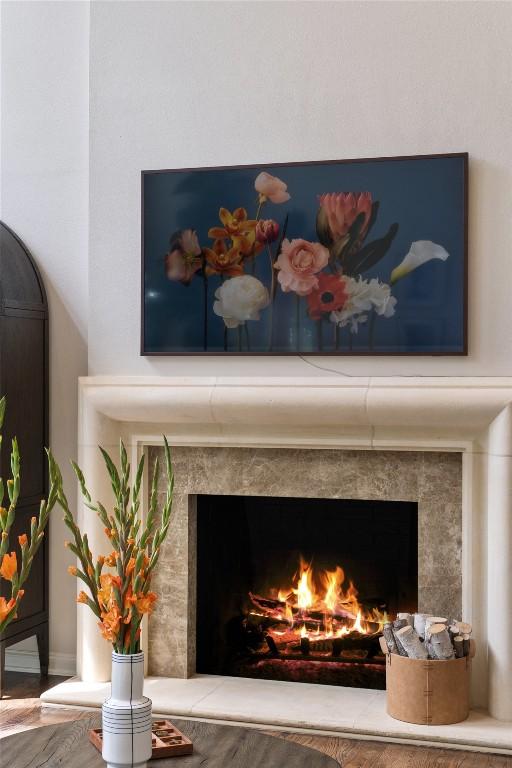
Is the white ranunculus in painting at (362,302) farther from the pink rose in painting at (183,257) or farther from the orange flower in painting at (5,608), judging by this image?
the orange flower in painting at (5,608)

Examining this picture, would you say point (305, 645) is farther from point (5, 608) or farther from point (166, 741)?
point (5, 608)

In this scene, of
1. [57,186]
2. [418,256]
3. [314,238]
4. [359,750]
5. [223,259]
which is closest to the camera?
[359,750]

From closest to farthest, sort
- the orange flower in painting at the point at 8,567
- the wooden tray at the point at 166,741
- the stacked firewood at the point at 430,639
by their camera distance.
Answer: the orange flower in painting at the point at 8,567
the wooden tray at the point at 166,741
the stacked firewood at the point at 430,639

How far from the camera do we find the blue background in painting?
366 cm

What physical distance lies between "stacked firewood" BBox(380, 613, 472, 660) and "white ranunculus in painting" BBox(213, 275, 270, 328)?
4.28 ft

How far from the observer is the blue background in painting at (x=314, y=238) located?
3.66m

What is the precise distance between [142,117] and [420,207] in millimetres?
1209

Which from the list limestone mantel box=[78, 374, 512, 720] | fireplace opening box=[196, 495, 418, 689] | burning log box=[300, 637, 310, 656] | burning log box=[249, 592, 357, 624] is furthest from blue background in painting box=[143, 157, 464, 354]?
burning log box=[300, 637, 310, 656]

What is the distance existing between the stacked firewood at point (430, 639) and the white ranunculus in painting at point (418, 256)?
4.20 ft

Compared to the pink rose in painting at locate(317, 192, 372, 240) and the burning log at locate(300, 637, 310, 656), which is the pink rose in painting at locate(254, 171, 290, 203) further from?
the burning log at locate(300, 637, 310, 656)

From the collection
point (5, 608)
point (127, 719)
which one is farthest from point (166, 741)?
point (5, 608)

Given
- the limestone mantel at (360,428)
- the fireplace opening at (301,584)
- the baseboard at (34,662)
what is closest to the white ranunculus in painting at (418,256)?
the limestone mantel at (360,428)

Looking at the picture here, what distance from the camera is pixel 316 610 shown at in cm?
411

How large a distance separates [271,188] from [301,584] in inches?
64.4
